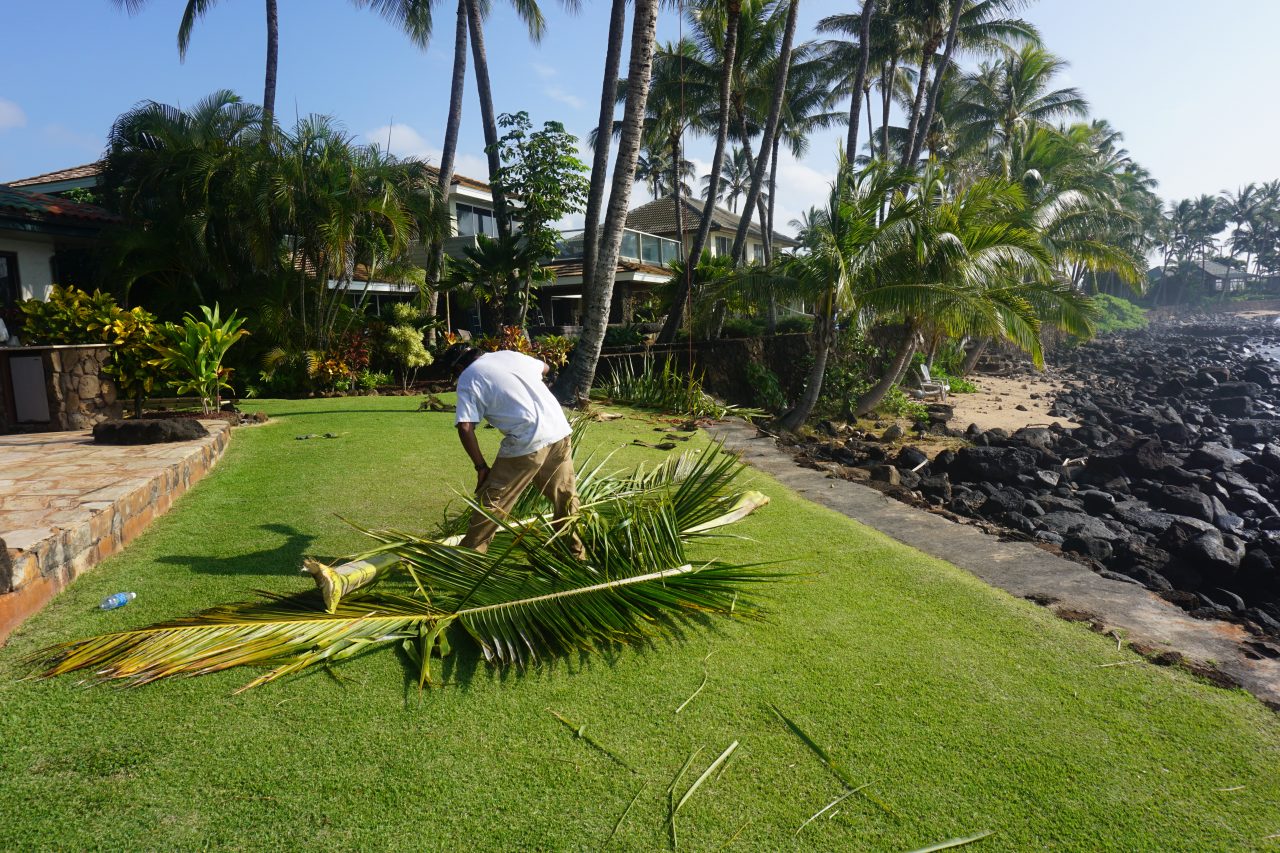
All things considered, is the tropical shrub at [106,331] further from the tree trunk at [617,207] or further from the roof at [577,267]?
the roof at [577,267]

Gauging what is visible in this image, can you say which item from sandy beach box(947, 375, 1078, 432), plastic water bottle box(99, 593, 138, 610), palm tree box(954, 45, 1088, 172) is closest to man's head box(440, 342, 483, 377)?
sandy beach box(947, 375, 1078, 432)

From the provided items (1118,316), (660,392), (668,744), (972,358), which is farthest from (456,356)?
(1118,316)

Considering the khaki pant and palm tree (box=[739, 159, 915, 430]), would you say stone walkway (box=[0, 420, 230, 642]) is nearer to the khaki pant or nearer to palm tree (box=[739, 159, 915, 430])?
the khaki pant

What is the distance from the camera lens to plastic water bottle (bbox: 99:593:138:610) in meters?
4.25

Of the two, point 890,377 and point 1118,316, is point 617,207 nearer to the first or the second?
point 890,377

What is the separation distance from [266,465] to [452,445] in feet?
6.89

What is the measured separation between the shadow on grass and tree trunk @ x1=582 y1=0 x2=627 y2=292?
9.65 m

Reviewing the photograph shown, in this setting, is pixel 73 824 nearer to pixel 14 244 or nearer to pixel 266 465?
pixel 266 465

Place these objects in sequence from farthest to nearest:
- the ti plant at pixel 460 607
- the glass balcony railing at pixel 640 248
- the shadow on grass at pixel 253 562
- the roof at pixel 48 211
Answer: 1. the glass balcony railing at pixel 640 248
2. the roof at pixel 48 211
3. the shadow on grass at pixel 253 562
4. the ti plant at pixel 460 607

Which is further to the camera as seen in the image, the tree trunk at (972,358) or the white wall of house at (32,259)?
the tree trunk at (972,358)

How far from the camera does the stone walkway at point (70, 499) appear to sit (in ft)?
13.6

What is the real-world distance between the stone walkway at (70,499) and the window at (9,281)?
21.8ft

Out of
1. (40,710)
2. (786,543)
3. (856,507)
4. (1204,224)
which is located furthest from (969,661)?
(1204,224)

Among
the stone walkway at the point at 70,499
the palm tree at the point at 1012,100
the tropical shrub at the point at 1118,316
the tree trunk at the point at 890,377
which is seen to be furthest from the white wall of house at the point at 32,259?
the tropical shrub at the point at 1118,316
